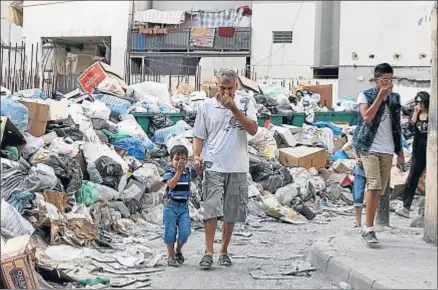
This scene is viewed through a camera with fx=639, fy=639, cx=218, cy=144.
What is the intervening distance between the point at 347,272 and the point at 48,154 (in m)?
3.89

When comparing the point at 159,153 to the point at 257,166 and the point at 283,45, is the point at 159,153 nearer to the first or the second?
the point at 257,166

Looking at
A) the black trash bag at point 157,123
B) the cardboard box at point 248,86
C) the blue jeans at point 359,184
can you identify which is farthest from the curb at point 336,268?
the cardboard box at point 248,86

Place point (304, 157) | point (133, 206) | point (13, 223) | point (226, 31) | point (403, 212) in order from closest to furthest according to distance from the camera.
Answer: point (13, 223) → point (133, 206) → point (403, 212) → point (304, 157) → point (226, 31)

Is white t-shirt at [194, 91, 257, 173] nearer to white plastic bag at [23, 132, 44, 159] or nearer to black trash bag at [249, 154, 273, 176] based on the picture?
white plastic bag at [23, 132, 44, 159]

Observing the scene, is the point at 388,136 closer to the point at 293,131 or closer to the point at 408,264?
the point at 408,264

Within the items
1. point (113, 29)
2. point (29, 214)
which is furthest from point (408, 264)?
point (113, 29)

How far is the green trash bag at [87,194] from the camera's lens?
727 cm

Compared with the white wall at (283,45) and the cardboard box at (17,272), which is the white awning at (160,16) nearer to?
the white wall at (283,45)

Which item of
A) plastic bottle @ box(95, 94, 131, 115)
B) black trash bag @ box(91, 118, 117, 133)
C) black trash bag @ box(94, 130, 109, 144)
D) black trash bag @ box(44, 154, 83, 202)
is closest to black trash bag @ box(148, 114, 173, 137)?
plastic bottle @ box(95, 94, 131, 115)

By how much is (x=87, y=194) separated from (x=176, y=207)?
2.07m

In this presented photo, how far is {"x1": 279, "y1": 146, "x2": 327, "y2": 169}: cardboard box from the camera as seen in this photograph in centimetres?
1170

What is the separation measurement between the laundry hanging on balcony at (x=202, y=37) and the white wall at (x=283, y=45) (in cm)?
197

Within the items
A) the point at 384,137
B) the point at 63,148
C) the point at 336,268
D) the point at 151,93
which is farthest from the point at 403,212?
the point at 151,93

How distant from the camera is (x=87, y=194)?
738cm
